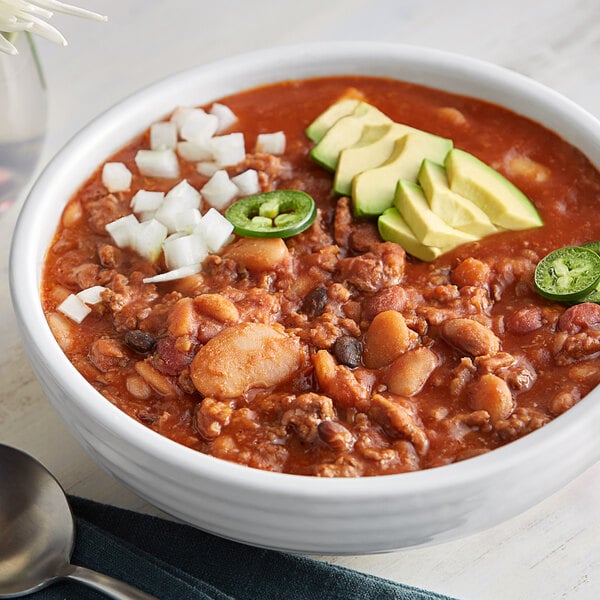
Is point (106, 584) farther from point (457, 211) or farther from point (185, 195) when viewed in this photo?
point (457, 211)

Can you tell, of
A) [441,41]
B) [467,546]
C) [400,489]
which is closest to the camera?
[400,489]

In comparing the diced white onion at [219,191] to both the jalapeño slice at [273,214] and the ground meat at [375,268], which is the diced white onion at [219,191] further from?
the ground meat at [375,268]

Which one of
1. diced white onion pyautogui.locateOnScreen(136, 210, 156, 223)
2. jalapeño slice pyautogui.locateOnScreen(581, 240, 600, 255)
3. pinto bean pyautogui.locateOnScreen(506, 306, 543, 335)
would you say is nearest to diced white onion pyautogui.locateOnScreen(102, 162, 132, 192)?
diced white onion pyautogui.locateOnScreen(136, 210, 156, 223)

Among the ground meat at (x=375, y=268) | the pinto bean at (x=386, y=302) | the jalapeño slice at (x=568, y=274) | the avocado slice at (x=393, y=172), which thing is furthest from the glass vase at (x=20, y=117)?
the jalapeño slice at (x=568, y=274)

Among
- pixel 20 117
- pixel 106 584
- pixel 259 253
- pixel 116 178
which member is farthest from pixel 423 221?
pixel 20 117

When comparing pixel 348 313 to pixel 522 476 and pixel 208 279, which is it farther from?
pixel 522 476

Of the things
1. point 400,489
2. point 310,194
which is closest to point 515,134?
point 310,194
